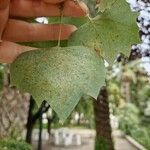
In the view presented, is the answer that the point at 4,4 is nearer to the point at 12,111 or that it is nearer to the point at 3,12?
the point at 3,12

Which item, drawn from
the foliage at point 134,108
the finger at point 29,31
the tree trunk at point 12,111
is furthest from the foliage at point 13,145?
the foliage at point 134,108

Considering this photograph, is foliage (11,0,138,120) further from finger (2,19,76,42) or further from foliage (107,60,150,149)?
foliage (107,60,150,149)

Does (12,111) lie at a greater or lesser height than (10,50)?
greater

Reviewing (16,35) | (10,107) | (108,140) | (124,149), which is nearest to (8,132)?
(10,107)

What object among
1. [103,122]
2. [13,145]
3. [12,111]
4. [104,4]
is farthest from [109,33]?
[103,122]

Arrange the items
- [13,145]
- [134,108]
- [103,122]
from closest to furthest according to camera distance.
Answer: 1. [13,145]
2. [103,122]
3. [134,108]

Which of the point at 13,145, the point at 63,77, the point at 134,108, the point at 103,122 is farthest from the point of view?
the point at 134,108

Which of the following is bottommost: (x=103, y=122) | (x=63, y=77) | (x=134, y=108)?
(x=63, y=77)
